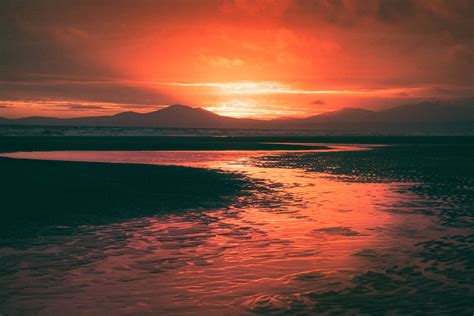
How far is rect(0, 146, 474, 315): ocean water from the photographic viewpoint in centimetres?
766

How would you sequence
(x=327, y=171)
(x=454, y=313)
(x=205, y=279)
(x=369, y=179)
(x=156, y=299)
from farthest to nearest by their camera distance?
(x=327, y=171) < (x=369, y=179) < (x=205, y=279) < (x=156, y=299) < (x=454, y=313)

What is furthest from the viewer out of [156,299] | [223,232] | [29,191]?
[29,191]

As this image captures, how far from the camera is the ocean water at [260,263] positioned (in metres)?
7.66

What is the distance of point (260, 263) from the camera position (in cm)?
995

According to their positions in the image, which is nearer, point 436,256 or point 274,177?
Result: point 436,256

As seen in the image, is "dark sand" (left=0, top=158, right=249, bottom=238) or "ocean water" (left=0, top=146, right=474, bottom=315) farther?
"dark sand" (left=0, top=158, right=249, bottom=238)

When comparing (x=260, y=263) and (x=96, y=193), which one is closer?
(x=260, y=263)

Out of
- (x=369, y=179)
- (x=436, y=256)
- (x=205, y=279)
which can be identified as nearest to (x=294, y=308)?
(x=205, y=279)

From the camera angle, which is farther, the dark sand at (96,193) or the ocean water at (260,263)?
the dark sand at (96,193)

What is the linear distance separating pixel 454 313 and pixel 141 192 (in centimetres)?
1572

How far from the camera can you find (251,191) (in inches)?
846

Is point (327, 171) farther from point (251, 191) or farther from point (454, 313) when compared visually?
point (454, 313)

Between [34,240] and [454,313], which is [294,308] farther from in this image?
[34,240]

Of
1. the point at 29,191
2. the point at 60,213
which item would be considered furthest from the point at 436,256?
the point at 29,191
